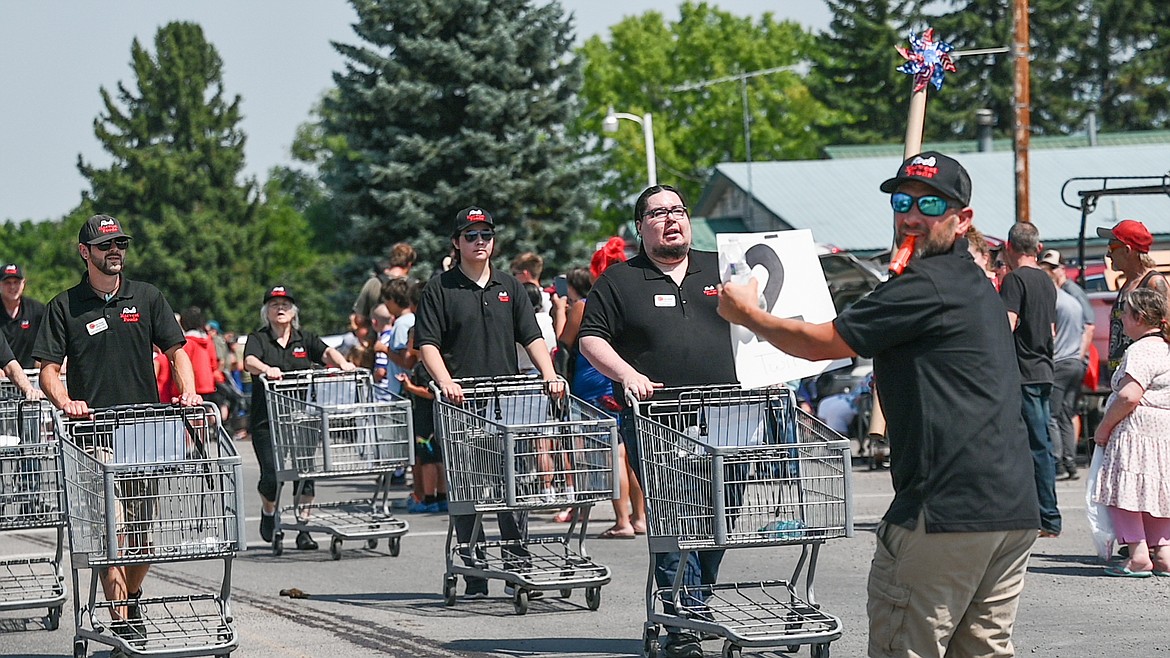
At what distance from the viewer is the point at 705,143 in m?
81.9

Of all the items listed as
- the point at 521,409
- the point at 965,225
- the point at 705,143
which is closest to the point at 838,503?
the point at 965,225

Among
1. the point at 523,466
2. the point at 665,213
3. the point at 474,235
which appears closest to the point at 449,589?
the point at 523,466

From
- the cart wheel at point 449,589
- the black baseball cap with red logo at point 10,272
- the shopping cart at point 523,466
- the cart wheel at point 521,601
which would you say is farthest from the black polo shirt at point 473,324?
the black baseball cap with red logo at point 10,272

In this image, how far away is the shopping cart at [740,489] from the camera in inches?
283

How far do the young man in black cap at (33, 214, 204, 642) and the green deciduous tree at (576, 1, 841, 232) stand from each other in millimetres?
69499

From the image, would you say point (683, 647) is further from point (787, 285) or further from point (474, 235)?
point (474, 235)

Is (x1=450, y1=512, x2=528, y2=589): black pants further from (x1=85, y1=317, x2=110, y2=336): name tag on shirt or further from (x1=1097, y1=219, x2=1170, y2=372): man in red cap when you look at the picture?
(x1=1097, y1=219, x2=1170, y2=372): man in red cap

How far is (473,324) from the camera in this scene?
10320 mm

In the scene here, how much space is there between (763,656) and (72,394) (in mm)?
3945

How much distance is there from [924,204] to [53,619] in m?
6.27

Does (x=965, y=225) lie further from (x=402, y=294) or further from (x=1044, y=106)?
(x=1044, y=106)

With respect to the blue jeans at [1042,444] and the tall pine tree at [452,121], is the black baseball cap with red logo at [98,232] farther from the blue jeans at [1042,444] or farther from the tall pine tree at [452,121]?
the tall pine tree at [452,121]

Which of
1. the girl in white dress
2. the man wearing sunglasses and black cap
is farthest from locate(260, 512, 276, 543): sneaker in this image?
the man wearing sunglasses and black cap

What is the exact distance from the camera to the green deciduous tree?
8019 cm
